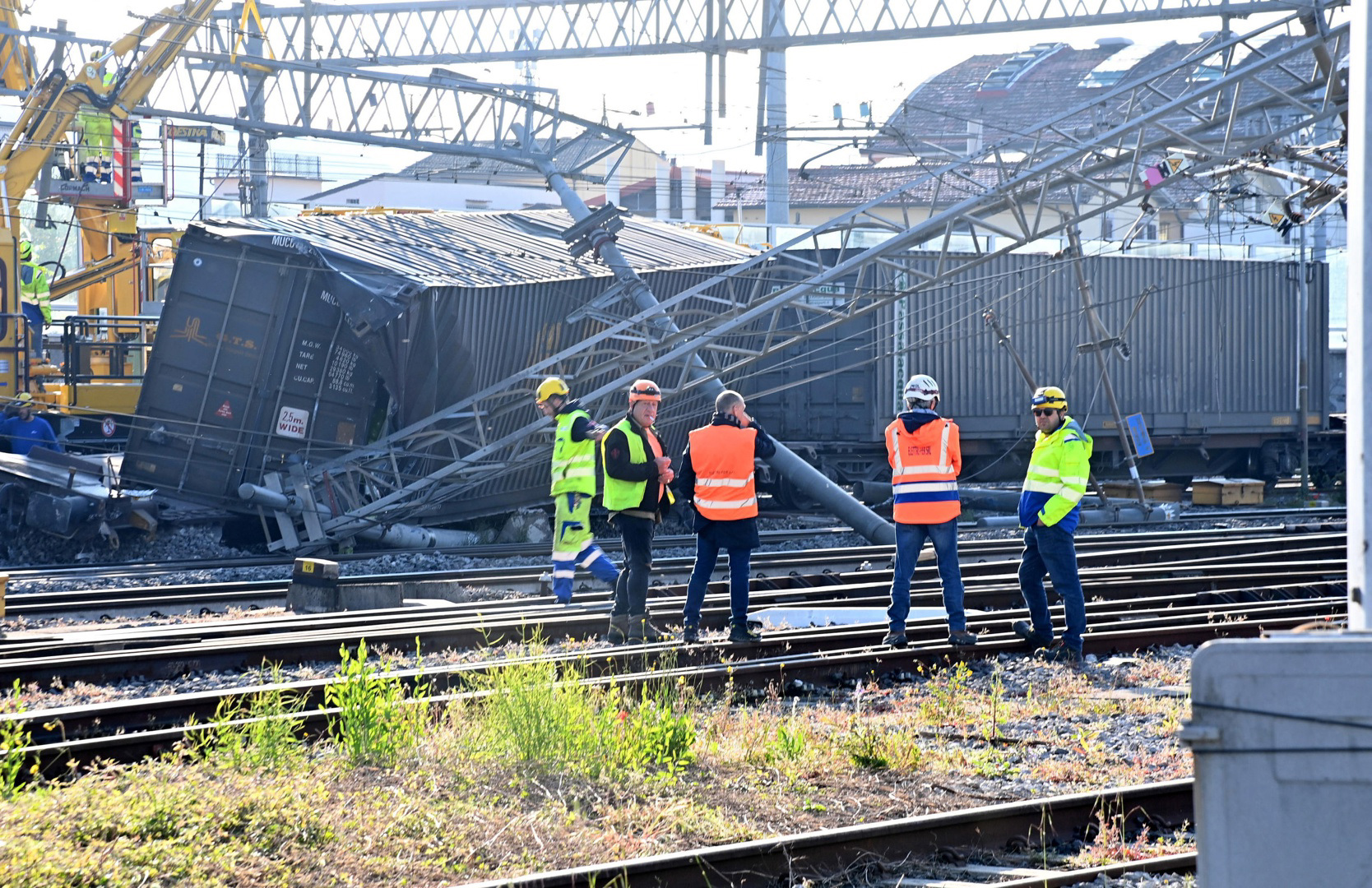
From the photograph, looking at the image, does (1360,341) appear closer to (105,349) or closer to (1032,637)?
(1032,637)

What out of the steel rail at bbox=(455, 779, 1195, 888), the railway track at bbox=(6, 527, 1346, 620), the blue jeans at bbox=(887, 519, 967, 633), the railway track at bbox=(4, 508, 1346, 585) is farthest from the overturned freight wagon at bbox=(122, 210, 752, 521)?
the steel rail at bbox=(455, 779, 1195, 888)

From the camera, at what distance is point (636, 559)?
9.05m

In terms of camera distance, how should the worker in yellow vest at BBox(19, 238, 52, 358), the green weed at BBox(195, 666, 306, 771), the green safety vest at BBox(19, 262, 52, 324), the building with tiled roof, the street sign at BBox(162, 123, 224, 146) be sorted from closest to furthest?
1. the green weed at BBox(195, 666, 306, 771)
2. the worker in yellow vest at BBox(19, 238, 52, 358)
3. the green safety vest at BBox(19, 262, 52, 324)
4. the street sign at BBox(162, 123, 224, 146)
5. the building with tiled roof

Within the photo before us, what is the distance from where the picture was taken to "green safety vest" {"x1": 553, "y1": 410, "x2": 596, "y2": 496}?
988cm

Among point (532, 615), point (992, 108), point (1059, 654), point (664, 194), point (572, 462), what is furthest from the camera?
point (664, 194)

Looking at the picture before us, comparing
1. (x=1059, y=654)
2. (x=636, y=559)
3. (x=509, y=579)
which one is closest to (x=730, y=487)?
(x=636, y=559)

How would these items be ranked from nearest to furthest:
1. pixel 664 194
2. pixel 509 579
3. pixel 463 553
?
pixel 509 579
pixel 463 553
pixel 664 194

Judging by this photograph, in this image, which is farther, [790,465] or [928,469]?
[790,465]

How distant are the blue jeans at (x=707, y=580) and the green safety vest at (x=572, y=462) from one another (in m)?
1.11

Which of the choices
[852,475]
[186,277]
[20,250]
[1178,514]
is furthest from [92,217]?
[1178,514]

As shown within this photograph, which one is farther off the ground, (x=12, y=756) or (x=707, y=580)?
(x=707, y=580)

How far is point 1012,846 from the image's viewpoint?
18.0 ft

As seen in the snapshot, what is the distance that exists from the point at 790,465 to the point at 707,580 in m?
8.60

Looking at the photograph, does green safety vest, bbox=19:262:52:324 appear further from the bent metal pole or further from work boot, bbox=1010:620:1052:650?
work boot, bbox=1010:620:1052:650
